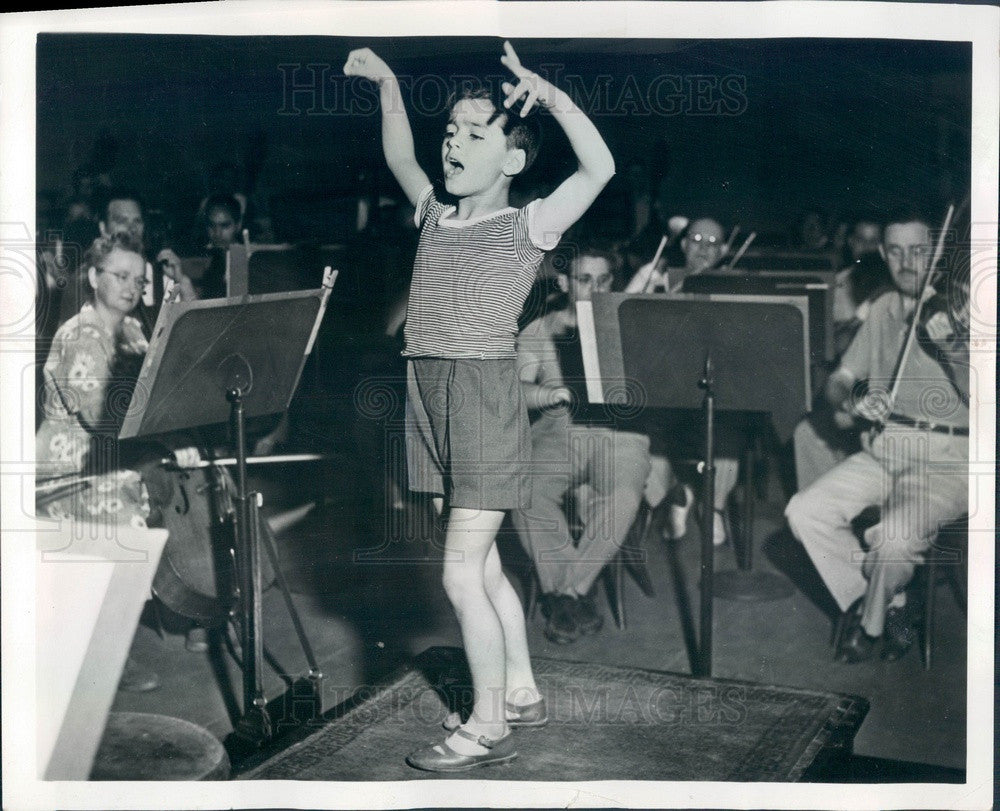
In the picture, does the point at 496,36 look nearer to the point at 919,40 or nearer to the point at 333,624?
the point at 919,40

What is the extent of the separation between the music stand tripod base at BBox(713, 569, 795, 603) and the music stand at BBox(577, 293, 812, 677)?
1.45ft

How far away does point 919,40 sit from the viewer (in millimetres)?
3291

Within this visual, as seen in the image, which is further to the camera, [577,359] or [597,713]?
[577,359]

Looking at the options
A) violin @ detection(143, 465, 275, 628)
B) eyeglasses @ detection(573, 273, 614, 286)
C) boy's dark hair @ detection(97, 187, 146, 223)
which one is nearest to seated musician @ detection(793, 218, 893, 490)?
eyeglasses @ detection(573, 273, 614, 286)

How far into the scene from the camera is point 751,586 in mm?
4125

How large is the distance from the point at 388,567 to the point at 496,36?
1.47 m

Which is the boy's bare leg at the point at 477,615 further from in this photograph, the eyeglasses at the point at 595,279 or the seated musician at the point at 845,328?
the seated musician at the point at 845,328

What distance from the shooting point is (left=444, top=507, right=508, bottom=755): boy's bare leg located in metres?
3.16

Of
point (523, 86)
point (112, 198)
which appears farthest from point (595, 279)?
point (112, 198)

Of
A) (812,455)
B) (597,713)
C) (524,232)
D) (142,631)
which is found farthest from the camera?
(812,455)

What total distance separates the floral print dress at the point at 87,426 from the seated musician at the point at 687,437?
5.05 feet

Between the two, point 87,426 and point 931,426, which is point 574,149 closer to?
point 931,426

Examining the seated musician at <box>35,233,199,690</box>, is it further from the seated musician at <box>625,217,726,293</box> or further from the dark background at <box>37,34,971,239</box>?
the seated musician at <box>625,217,726,293</box>

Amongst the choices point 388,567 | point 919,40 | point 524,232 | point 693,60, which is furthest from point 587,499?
point 919,40
